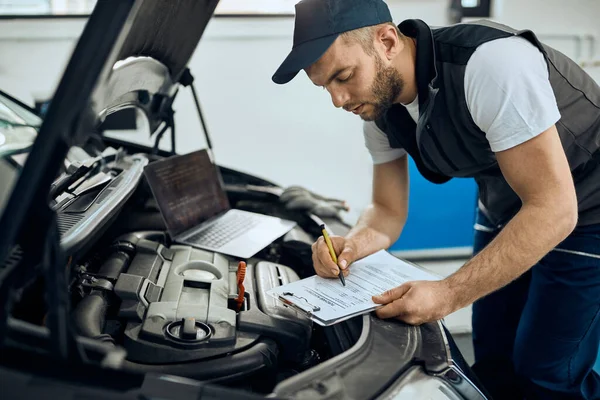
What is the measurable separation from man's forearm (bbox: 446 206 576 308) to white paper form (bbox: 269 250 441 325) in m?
0.14

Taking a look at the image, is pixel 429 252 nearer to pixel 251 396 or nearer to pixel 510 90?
pixel 510 90

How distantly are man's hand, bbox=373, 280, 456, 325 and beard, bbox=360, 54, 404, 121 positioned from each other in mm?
432

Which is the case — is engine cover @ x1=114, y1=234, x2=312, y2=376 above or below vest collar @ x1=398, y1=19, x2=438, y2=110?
below

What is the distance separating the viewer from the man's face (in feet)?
4.14

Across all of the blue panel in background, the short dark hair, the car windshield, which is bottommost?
the blue panel in background

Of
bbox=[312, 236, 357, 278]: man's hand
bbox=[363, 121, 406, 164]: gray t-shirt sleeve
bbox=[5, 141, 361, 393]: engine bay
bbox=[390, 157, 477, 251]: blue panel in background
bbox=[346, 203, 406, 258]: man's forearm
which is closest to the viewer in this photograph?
bbox=[5, 141, 361, 393]: engine bay

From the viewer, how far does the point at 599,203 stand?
1.44m

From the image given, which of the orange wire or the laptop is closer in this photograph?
the orange wire

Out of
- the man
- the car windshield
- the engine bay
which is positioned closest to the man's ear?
the man

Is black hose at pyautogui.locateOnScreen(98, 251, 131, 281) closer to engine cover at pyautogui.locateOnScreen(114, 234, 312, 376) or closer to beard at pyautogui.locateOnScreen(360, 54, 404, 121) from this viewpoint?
engine cover at pyautogui.locateOnScreen(114, 234, 312, 376)

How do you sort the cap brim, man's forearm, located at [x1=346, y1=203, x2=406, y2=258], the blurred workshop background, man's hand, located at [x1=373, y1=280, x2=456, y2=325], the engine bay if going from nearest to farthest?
the engine bay → man's hand, located at [x1=373, y1=280, x2=456, y2=325] → the cap brim → man's forearm, located at [x1=346, y1=203, x2=406, y2=258] → the blurred workshop background

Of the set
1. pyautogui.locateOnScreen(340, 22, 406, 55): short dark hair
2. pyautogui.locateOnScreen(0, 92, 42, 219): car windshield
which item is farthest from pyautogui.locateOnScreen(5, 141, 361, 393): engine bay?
pyautogui.locateOnScreen(340, 22, 406, 55): short dark hair

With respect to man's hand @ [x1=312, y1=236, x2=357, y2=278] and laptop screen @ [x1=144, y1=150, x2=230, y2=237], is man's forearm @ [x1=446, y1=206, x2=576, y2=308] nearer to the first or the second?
man's hand @ [x1=312, y1=236, x2=357, y2=278]

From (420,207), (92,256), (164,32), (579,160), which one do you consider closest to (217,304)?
(92,256)
